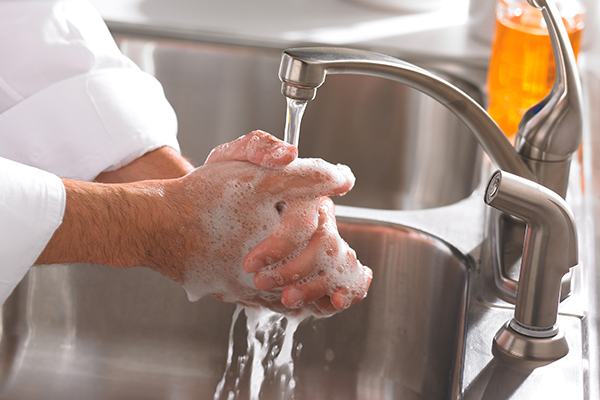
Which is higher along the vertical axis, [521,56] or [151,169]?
[521,56]

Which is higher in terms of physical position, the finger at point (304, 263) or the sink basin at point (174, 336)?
the finger at point (304, 263)

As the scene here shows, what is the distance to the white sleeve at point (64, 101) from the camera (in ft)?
2.37

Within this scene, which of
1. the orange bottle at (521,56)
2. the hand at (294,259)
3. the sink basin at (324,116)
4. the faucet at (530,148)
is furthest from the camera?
the sink basin at (324,116)

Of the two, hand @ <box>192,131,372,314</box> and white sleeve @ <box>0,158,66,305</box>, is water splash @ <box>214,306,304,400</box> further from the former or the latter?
white sleeve @ <box>0,158,66,305</box>

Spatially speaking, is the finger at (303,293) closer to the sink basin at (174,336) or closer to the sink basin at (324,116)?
the sink basin at (174,336)

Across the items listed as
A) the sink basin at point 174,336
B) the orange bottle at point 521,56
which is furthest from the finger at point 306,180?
the orange bottle at point 521,56

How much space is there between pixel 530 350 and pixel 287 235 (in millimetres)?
208

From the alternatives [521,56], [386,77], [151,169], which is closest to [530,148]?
[386,77]

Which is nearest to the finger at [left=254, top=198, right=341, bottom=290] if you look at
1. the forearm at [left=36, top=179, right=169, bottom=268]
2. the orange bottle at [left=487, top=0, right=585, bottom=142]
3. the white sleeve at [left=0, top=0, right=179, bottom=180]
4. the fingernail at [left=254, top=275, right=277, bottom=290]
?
the fingernail at [left=254, top=275, right=277, bottom=290]

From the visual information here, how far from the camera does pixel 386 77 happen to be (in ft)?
1.73

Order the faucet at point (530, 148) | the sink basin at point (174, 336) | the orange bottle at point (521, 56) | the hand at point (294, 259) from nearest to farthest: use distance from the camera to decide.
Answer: the faucet at point (530, 148) < the hand at point (294, 259) < the sink basin at point (174, 336) < the orange bottle at point (521, 56)

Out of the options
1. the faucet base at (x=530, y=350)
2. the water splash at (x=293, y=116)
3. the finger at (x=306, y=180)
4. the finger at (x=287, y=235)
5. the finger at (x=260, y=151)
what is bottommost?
the faucet base at (x=530, y=350)

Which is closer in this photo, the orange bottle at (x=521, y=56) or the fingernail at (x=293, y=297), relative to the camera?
the fingernail at (x=293, y=297)

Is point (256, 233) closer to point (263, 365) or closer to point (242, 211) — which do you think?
point (242, 211)
